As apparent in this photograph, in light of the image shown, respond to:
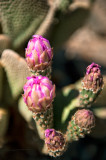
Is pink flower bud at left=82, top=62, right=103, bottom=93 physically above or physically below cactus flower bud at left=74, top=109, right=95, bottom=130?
above

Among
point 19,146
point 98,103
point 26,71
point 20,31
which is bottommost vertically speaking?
point 19,146

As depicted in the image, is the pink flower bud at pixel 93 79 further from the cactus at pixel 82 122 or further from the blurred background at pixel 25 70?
the blurred background at pixel 25 70

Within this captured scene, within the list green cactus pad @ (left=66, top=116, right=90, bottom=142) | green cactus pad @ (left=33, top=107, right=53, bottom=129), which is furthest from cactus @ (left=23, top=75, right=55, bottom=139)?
green cactus pad @ (left=66, top=116, right=90, bottom=142)

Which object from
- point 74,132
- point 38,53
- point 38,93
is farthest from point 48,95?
point 74,132

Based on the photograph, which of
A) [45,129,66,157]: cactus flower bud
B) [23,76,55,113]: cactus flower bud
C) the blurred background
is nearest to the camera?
[23,76,55,113]: cactus flower bud

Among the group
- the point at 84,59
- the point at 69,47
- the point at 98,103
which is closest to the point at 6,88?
the point at 98,103

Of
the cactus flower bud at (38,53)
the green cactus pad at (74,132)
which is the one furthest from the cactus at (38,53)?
the green cactus pad at (74,132)

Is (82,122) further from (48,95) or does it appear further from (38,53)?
(38,53)

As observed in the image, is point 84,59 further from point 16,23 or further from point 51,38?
point 16,23

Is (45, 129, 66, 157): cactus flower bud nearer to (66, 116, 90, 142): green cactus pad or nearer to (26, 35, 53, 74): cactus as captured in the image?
(66, 116, 90, 142): green cactus pad
